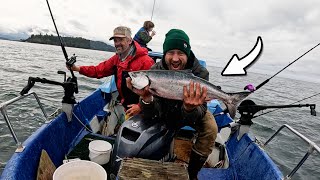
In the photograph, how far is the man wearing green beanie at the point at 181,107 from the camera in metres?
3.64

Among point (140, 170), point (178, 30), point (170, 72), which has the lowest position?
point (140, 170)

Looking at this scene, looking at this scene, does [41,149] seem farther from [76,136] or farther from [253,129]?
[253,129]

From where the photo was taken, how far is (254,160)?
429 cm

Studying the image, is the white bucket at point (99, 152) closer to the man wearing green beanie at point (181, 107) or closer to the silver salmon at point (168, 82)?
the man wearing green beanie at point (181, 107)

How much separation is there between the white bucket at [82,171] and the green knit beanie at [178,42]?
6.75ft

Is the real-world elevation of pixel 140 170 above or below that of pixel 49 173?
above

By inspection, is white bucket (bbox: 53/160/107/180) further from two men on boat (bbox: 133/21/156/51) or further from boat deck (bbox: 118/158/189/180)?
two men on boat (bbox: 133/21/156/51)

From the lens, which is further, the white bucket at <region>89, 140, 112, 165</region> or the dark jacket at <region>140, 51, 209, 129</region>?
the white bucket at <region>89, 140, 112, 165</region>

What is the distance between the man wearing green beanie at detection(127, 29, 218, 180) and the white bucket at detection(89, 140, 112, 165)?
1.07 meters

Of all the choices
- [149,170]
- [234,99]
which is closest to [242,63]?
[234,99]

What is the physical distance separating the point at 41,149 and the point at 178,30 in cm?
288

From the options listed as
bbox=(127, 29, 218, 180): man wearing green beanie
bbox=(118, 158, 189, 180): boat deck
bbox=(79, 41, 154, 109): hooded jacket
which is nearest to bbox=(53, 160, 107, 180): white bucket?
bbox=(118, 158, 189, 180): boat deck

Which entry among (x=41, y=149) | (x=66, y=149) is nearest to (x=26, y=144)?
(x=41, y=149)

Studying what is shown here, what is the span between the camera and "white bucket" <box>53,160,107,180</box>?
299 centimetres
